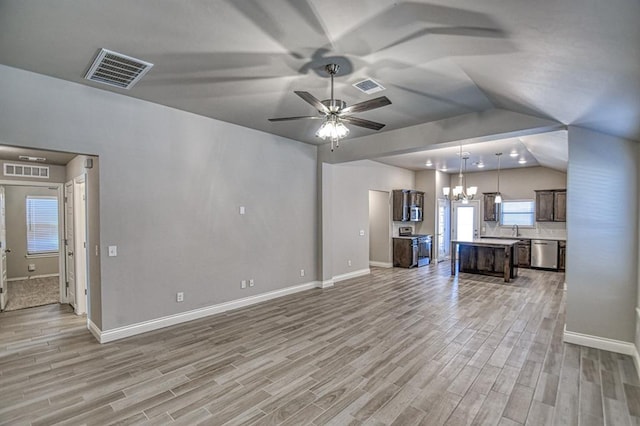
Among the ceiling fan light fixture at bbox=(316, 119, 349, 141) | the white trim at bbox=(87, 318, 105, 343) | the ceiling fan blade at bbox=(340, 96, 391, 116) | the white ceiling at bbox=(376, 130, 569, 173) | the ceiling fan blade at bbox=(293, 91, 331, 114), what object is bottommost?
the white trim at bbox=(87, 318, 105, 343)

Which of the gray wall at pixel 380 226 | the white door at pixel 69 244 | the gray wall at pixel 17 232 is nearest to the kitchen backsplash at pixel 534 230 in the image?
the gray wall at pixel 380 226

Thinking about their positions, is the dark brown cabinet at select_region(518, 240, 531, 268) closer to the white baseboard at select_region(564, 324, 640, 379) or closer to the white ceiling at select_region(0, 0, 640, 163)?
the white baseboard at select_region(564, 324, 640, 379)

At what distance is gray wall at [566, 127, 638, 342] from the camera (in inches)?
137

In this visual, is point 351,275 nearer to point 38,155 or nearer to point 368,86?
point 368,86

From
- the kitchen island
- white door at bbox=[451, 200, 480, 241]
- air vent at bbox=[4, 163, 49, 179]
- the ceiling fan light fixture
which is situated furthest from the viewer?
white door at bbox=[451, 200, 480, 241]

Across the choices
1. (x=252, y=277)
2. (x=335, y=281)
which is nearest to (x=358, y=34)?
(x=252, y=277)

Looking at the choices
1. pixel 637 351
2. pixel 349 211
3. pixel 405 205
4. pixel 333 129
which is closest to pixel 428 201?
pixel 405 205

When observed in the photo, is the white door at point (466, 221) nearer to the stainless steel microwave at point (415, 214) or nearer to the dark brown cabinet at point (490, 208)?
the dark brown cabinet at point (490, 208)

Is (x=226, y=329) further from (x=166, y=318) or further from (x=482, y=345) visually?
(x=482, y=345)

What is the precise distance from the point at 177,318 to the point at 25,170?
12.6ft

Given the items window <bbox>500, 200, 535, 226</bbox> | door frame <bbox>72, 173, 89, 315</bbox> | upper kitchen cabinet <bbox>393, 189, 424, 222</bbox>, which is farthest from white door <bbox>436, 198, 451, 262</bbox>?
door frame <bbox>72, 173, 89, 315</bbox>

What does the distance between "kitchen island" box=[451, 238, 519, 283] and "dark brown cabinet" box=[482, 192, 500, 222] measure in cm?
199

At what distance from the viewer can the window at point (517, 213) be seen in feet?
30.7

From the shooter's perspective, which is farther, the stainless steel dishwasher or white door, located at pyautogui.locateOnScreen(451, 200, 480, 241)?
white door, located at pyautogui.locateOnScreen(451, 200, 480, 241)
